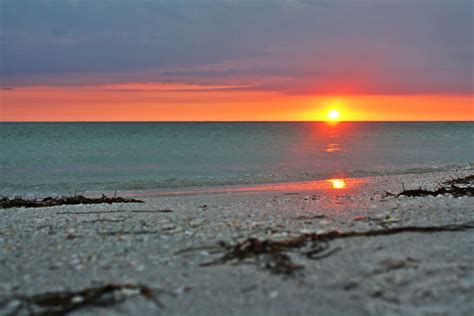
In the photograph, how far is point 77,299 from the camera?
14.7 feet

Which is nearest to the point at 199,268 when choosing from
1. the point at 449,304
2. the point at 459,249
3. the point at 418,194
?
the point at 449,304

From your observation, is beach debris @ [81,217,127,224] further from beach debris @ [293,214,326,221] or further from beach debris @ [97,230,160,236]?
beach debris @ [293,214,326,221]

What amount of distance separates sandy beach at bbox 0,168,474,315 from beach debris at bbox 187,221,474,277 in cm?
7

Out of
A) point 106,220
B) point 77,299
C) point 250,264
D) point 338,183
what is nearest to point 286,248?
point 250,264

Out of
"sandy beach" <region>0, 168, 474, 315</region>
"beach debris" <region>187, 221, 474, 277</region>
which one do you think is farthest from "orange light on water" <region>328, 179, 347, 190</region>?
"beach debris" <region>187, 221, 474, 277</region>

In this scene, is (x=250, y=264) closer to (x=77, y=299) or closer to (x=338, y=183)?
(x=77, y=299)

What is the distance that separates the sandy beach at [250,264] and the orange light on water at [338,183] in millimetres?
9797

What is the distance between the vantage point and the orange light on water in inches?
703

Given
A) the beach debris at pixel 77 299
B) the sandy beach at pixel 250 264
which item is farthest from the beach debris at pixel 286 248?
the beach debris at pixel 77 299

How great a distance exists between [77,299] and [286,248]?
2606mm

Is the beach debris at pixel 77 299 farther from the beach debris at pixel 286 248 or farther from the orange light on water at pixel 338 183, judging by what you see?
the orange light on water at pixel 338 183

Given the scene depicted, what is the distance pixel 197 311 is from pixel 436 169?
25116 millimetres

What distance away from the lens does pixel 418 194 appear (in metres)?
12.0

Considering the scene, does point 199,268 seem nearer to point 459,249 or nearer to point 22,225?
point 459,249
